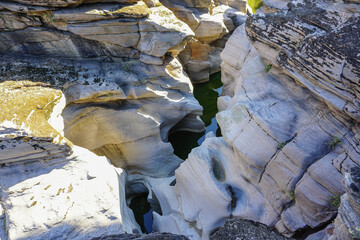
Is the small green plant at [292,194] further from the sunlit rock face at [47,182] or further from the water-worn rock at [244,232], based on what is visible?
the sunlit rock face at [47,182]

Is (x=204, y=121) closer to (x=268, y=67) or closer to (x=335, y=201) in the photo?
(x=268, y=67)

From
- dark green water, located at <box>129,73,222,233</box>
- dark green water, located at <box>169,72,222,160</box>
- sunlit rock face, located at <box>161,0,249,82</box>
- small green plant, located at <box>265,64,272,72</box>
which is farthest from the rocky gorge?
sunlit rock face, located at <box>161,0,249,82</box>

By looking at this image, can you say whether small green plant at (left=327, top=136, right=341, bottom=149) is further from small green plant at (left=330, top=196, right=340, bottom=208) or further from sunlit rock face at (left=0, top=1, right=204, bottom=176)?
sunlit rock face at (left=0, top=1, right=204, bottom=176)

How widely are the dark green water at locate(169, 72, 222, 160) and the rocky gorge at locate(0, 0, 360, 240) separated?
4.26 ft

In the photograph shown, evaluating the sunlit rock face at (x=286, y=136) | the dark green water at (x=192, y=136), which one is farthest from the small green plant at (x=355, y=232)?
the dark green water at (x=192, y=136)

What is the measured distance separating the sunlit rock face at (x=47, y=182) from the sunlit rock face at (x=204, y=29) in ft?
30.0

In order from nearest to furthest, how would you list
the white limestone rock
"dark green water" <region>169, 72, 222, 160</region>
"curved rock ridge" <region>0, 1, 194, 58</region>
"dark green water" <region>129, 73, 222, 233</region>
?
the white limestone rock, "curved rock ridge" <region>0, 1, 194, 58</region>, "dark green water" <region>129, 73, 222, 233</region>, "dark green water" <region>169, 72, 222, 160</region>

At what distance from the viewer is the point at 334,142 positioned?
5.95m

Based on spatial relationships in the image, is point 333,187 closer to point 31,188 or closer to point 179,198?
point 179,198

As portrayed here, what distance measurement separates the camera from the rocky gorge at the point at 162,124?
232 inches

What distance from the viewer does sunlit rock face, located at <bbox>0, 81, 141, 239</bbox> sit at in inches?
241

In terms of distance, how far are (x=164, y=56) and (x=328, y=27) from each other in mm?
5854

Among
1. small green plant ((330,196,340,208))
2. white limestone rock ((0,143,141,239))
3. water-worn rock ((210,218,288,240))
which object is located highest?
small green plant ((330,196,340,208))

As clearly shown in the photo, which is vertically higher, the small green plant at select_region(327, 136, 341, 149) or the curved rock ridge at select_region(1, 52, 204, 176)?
the small green plant at select_region(327, 136, 341, 149)
